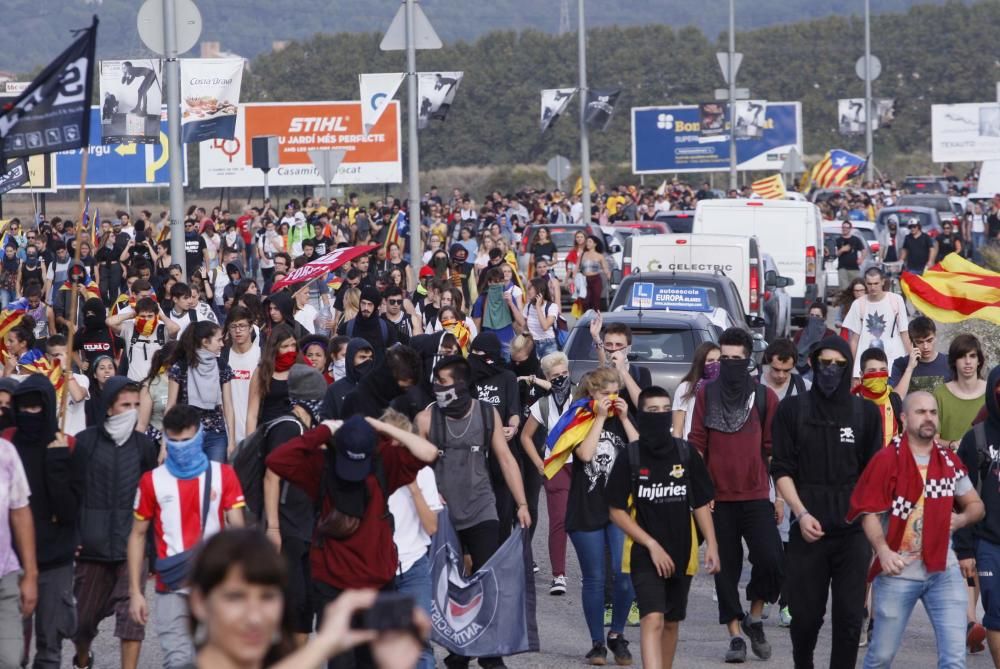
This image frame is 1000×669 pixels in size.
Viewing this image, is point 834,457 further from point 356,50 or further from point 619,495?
point 356,50

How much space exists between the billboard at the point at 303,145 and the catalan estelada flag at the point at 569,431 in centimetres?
5020

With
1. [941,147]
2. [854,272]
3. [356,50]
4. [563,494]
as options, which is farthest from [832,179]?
[356,50]

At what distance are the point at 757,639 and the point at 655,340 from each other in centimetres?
559

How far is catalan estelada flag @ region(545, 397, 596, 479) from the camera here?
9266 mm

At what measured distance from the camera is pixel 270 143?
102ft

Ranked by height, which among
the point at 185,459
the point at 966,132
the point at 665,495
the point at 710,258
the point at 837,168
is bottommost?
the point at 665,495

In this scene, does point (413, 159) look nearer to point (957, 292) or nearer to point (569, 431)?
point (957, 292)

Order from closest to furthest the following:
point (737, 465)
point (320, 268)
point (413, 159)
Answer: point (737, 465)
point (320, 268)
point (413, 159)

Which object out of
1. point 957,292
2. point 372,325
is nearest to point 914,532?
point 957,292

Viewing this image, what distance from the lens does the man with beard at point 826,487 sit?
806 centimetres

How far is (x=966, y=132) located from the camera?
77375mm

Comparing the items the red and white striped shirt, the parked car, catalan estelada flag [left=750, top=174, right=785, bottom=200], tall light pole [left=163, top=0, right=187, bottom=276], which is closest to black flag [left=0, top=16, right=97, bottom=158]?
the red and white striped shirt

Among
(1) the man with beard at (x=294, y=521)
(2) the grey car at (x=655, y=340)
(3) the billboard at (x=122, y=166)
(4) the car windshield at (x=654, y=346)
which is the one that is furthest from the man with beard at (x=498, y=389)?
(3) the billboard at (x=122, y=166)

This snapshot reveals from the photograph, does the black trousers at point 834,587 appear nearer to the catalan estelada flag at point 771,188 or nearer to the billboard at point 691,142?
the catalan estelada flag at point 771,188
